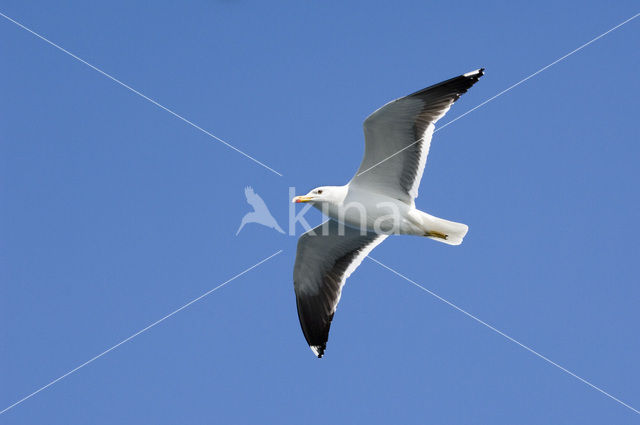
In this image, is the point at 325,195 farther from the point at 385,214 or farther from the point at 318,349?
the point at 318,349

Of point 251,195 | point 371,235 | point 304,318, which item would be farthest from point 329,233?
point 251,195

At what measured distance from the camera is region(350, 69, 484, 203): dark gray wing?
27.6 ft

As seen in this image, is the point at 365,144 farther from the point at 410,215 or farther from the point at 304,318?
the point at 304,318

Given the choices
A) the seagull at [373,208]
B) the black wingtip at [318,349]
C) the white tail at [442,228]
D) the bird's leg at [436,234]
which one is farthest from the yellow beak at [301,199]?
the black wingtip at [318,349]

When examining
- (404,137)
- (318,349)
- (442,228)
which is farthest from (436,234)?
(318,349)

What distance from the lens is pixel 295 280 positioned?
32.1 feet

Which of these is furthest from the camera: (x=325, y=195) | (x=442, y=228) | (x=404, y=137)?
(x=325, y=195)

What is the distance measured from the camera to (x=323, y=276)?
9.76 metres

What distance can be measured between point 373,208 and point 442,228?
0.87m

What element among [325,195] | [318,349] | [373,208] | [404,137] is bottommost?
[318,349]

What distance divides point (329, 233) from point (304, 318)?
47.6 inches

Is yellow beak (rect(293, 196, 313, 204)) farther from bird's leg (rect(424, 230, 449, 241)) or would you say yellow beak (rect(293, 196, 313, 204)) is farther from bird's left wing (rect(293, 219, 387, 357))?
bird's leg (rect(424, 230, 449, 241))

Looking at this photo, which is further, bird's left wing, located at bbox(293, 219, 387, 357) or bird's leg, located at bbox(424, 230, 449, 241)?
bird's left wing, located at bbox(293, 219, 387, 357)

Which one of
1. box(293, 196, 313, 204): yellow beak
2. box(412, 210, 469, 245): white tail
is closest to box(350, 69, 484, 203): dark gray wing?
box(412, 210, 469, 245): white tail
